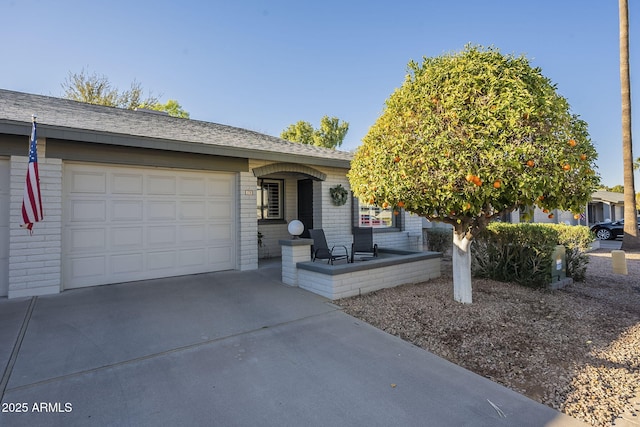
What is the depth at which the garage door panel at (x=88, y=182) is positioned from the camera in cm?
553

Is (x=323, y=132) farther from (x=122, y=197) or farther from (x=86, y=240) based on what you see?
(x=86, y=240)

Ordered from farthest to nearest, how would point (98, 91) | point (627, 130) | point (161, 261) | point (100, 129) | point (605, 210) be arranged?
point (605, 210) → point (98, 91) → point (627, 130) → point (161, 261) → point (100, 129)

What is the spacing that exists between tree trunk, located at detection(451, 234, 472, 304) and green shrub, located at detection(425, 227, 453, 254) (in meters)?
5.58

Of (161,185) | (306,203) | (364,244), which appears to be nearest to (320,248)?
(364,244)

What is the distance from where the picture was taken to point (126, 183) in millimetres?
6004

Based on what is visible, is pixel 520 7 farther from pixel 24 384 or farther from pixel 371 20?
pixel 24 384

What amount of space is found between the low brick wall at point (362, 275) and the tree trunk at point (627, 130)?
34.6 ft

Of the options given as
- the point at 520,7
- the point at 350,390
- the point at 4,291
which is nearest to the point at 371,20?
the point at 520,7

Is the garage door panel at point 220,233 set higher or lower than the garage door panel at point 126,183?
lower

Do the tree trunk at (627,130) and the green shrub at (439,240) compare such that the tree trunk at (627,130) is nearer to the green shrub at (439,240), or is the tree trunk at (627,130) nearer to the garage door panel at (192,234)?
the green shrub at (439,240)

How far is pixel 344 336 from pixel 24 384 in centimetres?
298

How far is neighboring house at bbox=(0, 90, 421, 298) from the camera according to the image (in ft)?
16.5

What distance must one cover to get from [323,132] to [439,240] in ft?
84.6

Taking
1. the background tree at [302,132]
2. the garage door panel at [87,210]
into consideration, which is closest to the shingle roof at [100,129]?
the garage door panel at [87,210]
